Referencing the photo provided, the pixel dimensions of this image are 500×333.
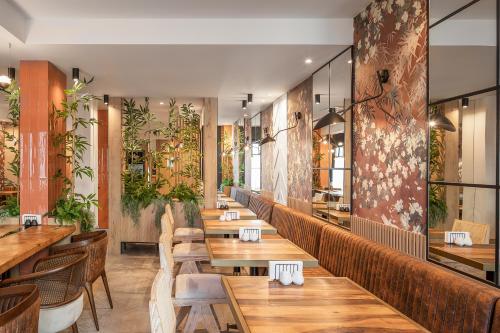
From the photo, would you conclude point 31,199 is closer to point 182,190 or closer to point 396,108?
point 182,190

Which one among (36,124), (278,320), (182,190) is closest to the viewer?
(278,320)

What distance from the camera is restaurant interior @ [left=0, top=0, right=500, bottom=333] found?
2373 millimetres

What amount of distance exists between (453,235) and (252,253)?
1.50m

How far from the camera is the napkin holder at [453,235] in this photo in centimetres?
255

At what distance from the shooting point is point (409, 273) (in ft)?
9.24

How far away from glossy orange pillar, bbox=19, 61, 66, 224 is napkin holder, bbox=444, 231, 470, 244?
4226 mm

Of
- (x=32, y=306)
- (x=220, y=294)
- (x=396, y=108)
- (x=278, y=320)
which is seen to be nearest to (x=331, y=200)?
(x=396, y=108)

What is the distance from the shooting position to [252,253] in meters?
3.50

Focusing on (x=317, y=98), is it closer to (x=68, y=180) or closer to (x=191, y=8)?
(x=191, y=8)

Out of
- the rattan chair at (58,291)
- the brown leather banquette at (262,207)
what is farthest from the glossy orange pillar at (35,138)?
the brown leather banquette at (262,207)

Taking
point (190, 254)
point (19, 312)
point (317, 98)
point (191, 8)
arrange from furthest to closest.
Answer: point (317, 98) → point (190, 254) → point (191, 8) → point (19, 312)

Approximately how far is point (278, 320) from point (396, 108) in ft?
7.13

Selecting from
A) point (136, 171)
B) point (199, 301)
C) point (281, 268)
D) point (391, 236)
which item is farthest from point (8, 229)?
point (391, 236)

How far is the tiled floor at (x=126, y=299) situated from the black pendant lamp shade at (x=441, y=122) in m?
2.58
